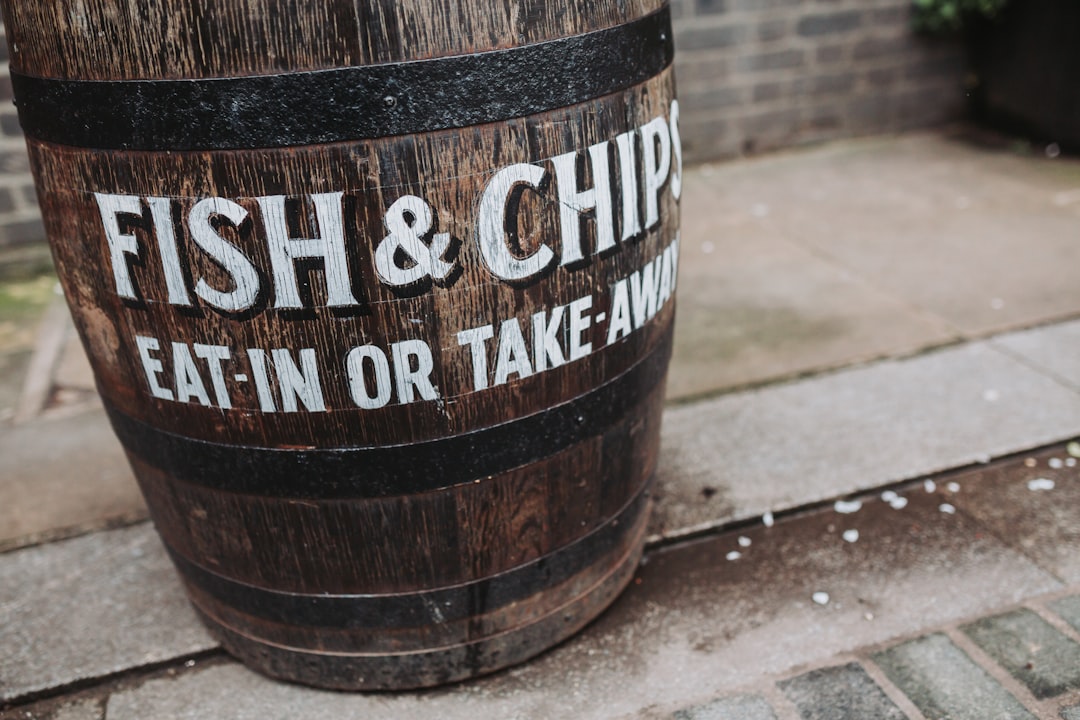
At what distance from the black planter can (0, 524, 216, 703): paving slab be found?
4.93m

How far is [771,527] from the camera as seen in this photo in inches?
91.9

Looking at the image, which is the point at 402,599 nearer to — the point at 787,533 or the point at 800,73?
the point at 787,533

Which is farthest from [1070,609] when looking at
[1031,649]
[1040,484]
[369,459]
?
[369,459]

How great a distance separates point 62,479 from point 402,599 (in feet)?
4.77

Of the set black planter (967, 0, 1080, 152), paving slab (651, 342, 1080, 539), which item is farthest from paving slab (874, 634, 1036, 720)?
black planter (967, 0, 1080, 152)

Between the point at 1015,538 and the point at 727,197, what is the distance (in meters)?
2.83

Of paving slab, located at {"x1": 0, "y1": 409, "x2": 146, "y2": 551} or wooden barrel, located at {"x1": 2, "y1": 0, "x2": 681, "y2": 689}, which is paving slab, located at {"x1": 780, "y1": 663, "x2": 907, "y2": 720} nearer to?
wooden barrel, located at {"x1": 2, "y1": 0, "x2": 681, "y2": 689}

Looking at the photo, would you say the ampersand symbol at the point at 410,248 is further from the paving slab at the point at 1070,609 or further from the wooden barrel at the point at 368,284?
the paving slab at the point at 1070,609

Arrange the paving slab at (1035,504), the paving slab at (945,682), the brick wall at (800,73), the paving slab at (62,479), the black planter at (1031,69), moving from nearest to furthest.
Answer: the paving slab at (945,682)
the paving slab at (1035,504)
the paving slab at (62,479)
the black planter at (1031,69)
the brick wall at (800,73)

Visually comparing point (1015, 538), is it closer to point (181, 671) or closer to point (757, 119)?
point (181, 671)

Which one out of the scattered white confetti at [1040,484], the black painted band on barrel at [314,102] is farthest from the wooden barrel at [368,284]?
the scattered white confetti at [1040,484]

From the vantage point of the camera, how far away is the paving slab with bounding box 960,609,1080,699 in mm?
1805

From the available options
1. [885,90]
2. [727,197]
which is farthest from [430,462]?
[885,90]

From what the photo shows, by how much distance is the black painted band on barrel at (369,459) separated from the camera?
1.61 meters
